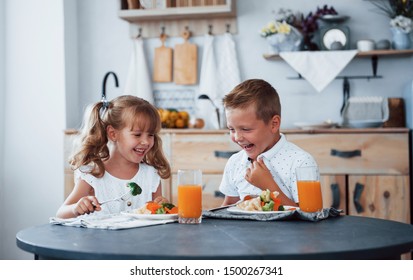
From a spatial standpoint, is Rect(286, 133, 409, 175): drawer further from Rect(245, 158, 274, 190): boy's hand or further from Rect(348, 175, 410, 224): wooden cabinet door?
Rect(245, 158, 274, 190): boy's hand

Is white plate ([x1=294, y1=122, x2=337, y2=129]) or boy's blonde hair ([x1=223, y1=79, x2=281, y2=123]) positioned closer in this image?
boy's blonde hair ([x1=223, y1=79, x2=281, y2=123])

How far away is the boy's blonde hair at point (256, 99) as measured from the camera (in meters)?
2.19

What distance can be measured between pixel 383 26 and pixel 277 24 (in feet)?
2.19

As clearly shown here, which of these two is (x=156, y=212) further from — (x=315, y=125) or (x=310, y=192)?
(x=315, y=125)

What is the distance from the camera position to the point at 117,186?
2.24 m

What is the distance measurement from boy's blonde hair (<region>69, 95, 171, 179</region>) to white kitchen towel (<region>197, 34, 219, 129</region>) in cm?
170

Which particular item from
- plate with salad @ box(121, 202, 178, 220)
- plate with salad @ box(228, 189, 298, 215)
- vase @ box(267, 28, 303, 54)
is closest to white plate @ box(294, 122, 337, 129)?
vase @ box(267, 28, 303, 54)

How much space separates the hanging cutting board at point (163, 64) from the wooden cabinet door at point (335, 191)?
128 cm

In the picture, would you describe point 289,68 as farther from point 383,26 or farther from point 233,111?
point 233,111

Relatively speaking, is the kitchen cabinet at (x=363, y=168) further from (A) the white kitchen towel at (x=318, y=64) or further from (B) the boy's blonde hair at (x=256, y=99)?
(B) the boy's blonde hair at (x=256, y=99)

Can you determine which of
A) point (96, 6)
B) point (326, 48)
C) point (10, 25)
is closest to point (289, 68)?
point (326, 48)

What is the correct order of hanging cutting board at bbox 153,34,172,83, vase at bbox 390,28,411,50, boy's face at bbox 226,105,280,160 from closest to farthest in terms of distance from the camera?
boy's face at bbox 226,105,280,160 → vase at bbox 390,28,411,50 → hanging cutting board at bbox 153,34,172,83

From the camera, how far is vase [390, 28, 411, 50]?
3.84 meters

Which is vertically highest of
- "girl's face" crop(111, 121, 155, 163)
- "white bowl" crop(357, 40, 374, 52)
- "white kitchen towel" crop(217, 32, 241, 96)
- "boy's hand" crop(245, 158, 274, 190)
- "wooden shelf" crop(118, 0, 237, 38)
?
"wooden shelf" crop(118, 0, 237, 38)
